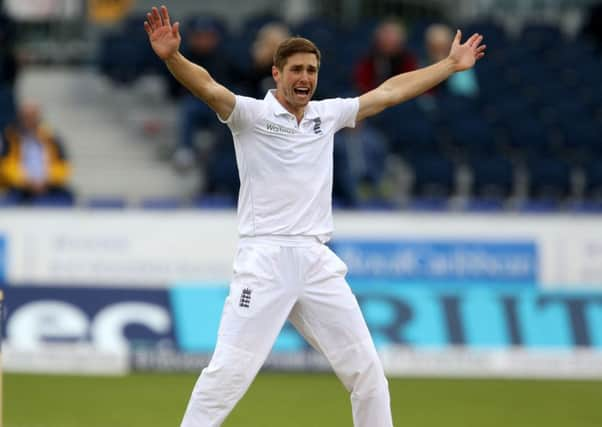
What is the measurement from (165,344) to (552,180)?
263 inches

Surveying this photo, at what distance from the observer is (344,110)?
7.24 meters

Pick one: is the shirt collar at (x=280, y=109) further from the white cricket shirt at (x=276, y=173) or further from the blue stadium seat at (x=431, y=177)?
the blue stadium seat at (x=431, y=177)

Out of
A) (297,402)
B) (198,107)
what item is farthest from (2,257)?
(297,402)

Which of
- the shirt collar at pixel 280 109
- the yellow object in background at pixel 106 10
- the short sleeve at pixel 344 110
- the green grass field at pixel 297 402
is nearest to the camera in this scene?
the shirt collar at pixel 280 109

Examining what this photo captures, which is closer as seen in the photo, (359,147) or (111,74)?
(359,147)

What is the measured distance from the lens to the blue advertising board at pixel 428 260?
14.8 m

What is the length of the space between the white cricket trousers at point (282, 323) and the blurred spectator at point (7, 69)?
423 inches

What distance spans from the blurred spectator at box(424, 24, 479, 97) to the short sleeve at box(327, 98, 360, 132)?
31.7ft

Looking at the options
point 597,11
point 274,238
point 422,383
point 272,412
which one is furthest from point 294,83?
point 597,11

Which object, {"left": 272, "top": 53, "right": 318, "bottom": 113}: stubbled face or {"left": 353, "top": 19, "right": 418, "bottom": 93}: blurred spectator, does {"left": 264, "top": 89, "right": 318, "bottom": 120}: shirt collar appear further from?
{"left": 353, "top": 19, "right": 418, "bottom": 93}: blurred spectator

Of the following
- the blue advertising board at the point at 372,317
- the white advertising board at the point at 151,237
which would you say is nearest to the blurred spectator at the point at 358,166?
the white advertising board at the point at 151,237

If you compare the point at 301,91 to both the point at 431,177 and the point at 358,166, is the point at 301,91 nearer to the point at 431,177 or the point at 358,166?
the point at 358,166

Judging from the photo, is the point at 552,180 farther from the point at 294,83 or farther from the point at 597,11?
the point at 294,83

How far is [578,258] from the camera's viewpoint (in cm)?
1508
